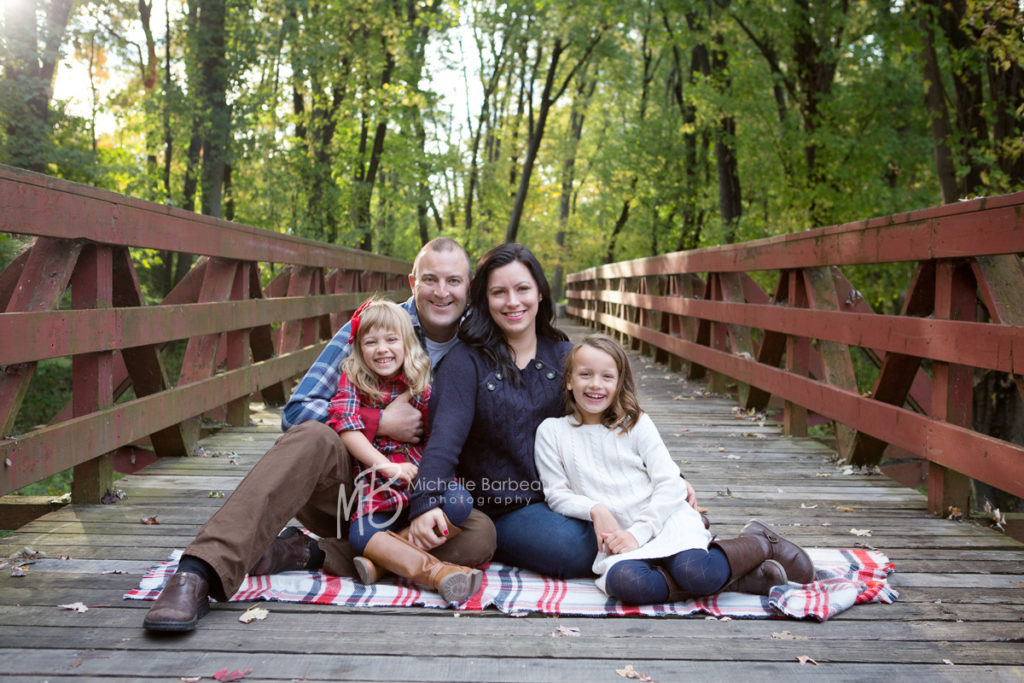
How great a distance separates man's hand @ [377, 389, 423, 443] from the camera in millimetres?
3193

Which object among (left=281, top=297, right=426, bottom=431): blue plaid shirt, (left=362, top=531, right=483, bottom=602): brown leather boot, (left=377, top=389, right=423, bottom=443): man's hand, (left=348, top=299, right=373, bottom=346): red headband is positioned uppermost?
(left=348, top=299, right=373, bottom=346): red headband

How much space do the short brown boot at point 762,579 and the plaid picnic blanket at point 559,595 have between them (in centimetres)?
3

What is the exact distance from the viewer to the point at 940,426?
354 cm

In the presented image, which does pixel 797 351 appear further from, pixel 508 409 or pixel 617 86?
pixel 617 86

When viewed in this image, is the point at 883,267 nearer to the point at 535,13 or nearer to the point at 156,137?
the point at 535,13

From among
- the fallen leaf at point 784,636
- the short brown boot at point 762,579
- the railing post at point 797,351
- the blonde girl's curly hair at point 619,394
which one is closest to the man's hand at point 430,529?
the blonde girl's curly hair at point 619,394

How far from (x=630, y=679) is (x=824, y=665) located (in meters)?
0.52

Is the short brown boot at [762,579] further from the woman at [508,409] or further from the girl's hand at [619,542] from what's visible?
the woman at [508,409]

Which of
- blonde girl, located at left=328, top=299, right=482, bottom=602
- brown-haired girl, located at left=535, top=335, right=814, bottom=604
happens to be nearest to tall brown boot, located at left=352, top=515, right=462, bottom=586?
blonde girl, located at left=328, top=299, right=482, bottom=602

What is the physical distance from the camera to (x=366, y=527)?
2984 mm

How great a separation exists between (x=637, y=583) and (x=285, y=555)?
46.6 inches

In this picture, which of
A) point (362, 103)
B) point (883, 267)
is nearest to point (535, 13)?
point (362, 103)

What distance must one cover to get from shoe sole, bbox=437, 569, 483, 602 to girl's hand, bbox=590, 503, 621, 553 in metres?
0.45

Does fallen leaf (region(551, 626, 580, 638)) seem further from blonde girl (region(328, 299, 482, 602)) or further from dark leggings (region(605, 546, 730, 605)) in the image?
blonde girl (region(328, 299, 482, 602))
